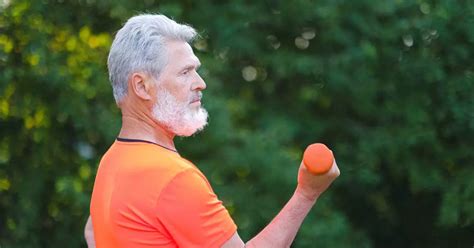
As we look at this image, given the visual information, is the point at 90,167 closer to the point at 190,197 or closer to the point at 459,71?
the point at 459,71

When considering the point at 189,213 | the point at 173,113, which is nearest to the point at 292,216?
the point at 189,213

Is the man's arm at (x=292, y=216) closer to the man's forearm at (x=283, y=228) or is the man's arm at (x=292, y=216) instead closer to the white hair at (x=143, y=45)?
the man's forearm at (x=283, y=228)

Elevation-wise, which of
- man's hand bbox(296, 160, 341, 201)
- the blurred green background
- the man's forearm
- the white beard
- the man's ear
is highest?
the man's ear

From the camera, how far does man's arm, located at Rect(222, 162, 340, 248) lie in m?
2.45

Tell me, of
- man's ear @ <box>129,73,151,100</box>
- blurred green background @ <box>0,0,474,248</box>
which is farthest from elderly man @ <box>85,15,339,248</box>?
blurred green background @ <box>0,0,474,248</box>

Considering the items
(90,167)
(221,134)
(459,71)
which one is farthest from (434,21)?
(90,167)

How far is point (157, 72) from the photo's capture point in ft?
8.49

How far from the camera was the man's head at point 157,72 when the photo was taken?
2576 mm

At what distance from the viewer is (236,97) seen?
19.2 feet

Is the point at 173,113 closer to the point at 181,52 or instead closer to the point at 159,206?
the point at 181,52

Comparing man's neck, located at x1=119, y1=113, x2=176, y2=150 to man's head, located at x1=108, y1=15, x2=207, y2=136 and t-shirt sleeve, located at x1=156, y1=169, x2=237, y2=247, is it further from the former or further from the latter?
t-shirt sleeve, located at x1=156, y1=169, x2=237, y2=247

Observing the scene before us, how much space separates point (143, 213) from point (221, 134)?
Answer: 2911mm

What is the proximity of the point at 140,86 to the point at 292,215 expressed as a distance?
1.55ft

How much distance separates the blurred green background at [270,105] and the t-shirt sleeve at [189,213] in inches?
114
